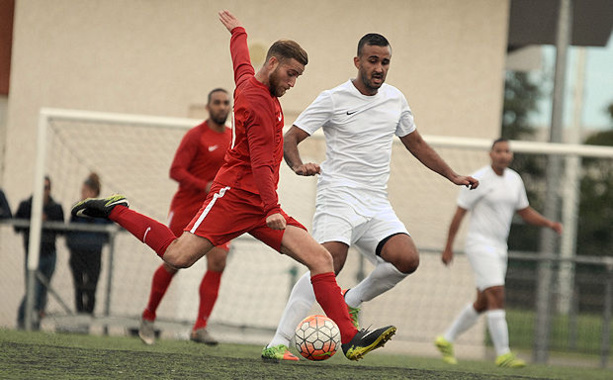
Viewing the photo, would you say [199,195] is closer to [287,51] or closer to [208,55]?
[287,51]

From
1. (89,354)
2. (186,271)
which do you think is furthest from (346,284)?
(89,354)

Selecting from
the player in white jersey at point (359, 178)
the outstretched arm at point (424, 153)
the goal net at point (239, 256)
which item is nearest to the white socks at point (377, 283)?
the player in white jersey at point (359, 178)

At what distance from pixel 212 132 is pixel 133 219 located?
7.25 feet

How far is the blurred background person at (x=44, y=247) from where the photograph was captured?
34.5 feet

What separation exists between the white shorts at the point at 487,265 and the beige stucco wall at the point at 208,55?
422 cm

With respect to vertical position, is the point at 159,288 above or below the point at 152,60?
below

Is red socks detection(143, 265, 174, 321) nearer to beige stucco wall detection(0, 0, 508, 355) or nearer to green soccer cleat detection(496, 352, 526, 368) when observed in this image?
green soccer cleat detection(496, 352, 526, 368)

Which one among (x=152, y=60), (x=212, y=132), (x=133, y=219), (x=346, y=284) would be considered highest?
(x=152, y=60)

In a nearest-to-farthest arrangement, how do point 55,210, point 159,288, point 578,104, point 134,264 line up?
point 159,288 < point 55,210 < point 134,264 < point 578,104

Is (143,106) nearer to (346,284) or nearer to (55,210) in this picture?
(55,210)

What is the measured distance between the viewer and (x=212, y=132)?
8.20 metres

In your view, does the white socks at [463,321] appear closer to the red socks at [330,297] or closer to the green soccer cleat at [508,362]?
the green soccer cleat at [508,362]

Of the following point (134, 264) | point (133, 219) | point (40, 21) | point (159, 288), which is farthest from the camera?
point (40, 21)

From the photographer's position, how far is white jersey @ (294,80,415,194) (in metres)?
6.56
